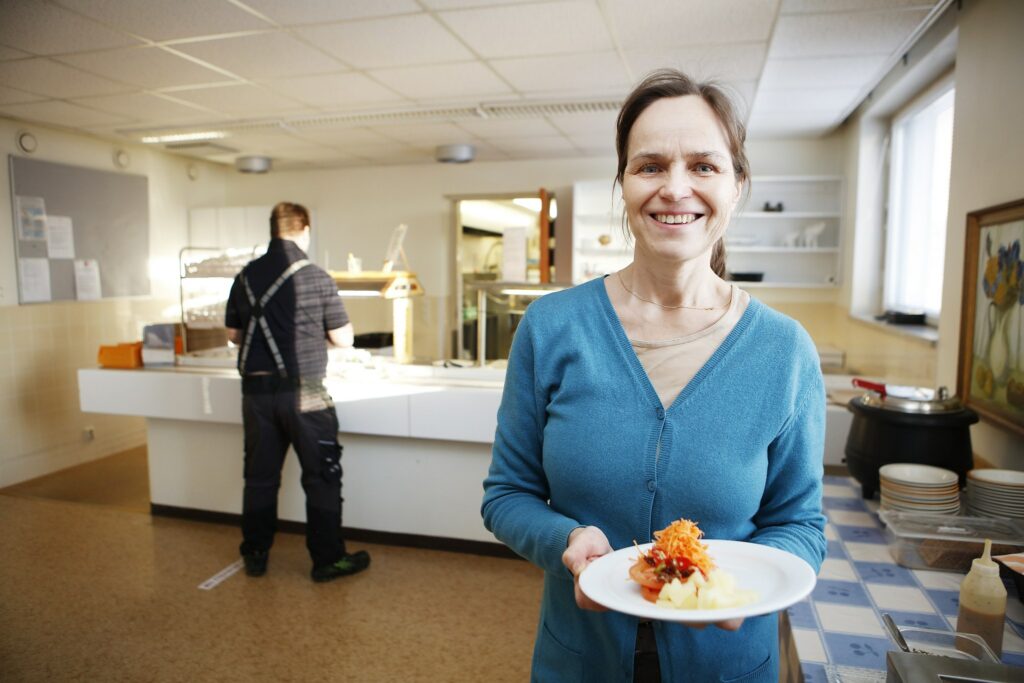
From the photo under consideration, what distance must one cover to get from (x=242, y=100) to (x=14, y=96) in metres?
1.25

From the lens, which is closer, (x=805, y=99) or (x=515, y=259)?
(x=515, y=259)

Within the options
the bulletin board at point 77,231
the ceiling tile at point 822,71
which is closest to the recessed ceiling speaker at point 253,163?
the bulletin board at point 77,231

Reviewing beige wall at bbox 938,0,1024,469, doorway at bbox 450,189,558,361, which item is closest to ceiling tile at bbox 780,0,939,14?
beige wall at bbox 938,0,1024,469

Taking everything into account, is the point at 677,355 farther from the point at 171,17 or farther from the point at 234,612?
the point at 171,17

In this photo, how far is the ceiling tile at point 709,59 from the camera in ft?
10.2

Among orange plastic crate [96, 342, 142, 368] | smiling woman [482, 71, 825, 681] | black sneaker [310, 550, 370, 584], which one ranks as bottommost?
black sneaker [310, 550, 370, 584]

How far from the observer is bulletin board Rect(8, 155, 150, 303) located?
466 cm

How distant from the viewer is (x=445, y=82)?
3701mm

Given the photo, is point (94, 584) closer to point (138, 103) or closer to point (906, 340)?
point (138, 103)

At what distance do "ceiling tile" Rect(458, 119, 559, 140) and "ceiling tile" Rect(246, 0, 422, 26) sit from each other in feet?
6.11

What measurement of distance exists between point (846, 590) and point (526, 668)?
1354 millimetres

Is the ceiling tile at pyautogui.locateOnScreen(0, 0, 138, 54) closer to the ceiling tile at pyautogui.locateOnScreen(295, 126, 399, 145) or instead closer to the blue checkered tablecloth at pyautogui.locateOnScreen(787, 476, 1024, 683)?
the ceiling tile at pyautogui.locateOnScreen(295, 126, 399, 145)

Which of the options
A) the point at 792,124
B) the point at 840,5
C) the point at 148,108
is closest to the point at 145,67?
the point at 148,108

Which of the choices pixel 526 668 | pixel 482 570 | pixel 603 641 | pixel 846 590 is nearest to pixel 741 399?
pixel 603 641
